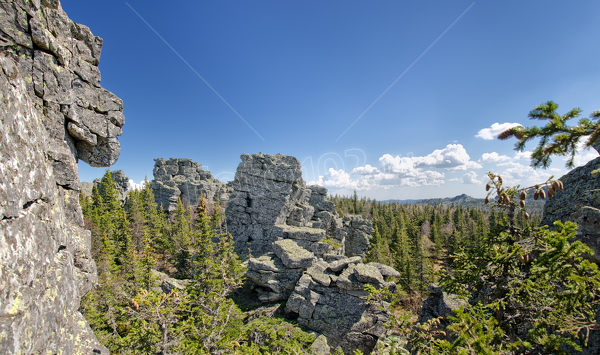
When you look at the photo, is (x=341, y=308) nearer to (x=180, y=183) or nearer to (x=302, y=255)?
(x=302, y=255)

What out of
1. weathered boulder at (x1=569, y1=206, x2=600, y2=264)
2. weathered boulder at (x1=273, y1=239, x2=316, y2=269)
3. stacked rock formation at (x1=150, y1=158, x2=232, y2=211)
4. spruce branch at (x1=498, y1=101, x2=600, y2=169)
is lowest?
weathered boulder at (x1=273, y1=239, x2=316, y2=269)

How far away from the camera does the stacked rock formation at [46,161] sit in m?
3.60

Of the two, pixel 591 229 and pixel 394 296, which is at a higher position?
pixel 591 229

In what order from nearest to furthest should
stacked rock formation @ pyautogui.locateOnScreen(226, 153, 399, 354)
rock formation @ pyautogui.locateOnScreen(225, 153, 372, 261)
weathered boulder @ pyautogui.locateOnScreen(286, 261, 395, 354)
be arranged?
weathered boulder @ pyautogui.locateOnScreen(286, 261, 395, 354), stacked rock formation @ pyautogui.locateOnScreen(226, 153, 399, 354), rock formation @ pyautogui.locateOnScreen(225, 153, 372, 261)

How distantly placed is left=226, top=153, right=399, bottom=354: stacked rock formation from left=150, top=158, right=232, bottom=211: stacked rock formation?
41936 millimetres

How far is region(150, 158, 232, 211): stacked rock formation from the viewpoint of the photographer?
65.8m

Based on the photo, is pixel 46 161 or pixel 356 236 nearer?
pixel 46 161

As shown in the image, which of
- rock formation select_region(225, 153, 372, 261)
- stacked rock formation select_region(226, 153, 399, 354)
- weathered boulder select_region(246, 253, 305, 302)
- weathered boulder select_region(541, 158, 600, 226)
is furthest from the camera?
rock formation select_region(225, 153, 372, 261)

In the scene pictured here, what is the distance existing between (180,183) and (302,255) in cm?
6461

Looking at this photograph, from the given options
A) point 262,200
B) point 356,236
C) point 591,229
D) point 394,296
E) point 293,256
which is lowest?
point 394,296

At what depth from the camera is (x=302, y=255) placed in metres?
21.8

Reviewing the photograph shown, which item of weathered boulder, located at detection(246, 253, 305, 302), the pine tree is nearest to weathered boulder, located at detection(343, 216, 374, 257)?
weathered boulder, located at detection(246, 253, 305, 302)

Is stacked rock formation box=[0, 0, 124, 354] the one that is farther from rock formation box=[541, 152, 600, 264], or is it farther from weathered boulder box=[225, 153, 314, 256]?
weathered boulder box=[225, 153, 314, 256]

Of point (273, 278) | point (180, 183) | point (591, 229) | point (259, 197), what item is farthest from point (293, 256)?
point (180, 183)
